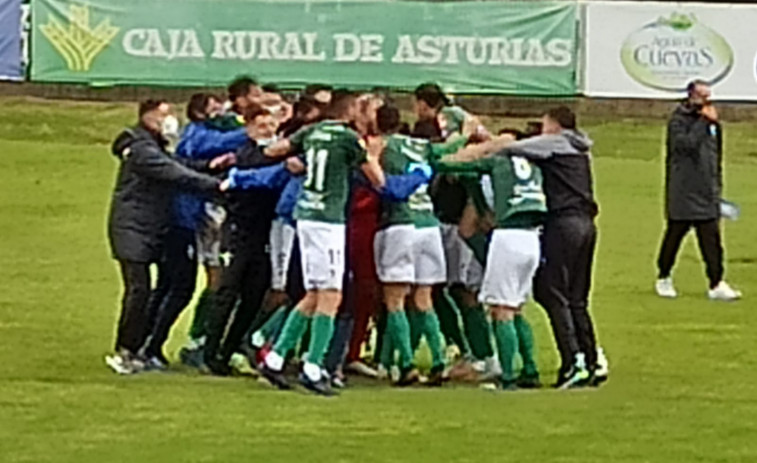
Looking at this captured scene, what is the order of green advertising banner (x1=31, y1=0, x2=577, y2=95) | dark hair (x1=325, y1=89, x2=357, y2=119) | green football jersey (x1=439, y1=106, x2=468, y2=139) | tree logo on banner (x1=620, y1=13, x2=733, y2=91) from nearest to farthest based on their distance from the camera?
dark hair (x1=325, y1=89, x2=357, y2=119)
green football jersey (x1=439, y1=106, x2=468, y2=139)
green advertising banner (x1=31, y1=0, x2=577, y2=95)
tree logo on banner (x1=620, y1=13, x2=733, y2=91)

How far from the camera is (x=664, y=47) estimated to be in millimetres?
34594

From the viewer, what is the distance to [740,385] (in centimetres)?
1652

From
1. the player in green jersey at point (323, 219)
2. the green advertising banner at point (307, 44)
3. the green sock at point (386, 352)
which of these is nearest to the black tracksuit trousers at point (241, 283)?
the player in green jersey at point (323, 219)

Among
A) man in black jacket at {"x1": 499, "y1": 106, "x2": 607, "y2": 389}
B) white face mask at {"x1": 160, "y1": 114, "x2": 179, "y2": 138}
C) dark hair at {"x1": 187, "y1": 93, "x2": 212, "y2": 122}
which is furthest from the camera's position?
dark hair at {"x1": 187, "y1": 93, "x2": 212, "y2": 122}

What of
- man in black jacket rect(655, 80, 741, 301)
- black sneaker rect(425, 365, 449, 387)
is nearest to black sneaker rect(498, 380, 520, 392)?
black sneaker rect(425, 365, 449, 387)

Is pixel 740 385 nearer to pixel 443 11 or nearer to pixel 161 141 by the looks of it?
pixel 161 141

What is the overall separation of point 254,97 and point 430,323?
2020 millimetres

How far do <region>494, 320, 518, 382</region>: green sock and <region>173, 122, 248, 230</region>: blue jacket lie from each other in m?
2.25

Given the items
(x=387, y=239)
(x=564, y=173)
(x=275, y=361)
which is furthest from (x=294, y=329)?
(x=564, y=173)

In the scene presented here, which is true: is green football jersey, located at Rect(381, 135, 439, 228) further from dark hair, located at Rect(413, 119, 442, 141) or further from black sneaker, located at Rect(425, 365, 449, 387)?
black sneaker, located at Rect(425, 365, 449, 387)

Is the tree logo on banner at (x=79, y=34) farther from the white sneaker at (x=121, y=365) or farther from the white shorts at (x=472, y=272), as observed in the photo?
the white shorts at (x=472, y=272)

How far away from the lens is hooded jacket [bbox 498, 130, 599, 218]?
15742mm

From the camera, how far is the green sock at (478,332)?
1633 cm

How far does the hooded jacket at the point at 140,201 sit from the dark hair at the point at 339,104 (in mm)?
1079
